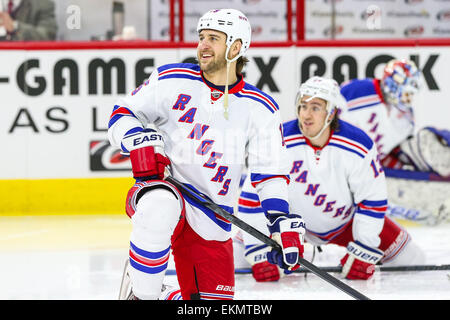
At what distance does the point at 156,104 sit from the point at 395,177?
2920 millimetres

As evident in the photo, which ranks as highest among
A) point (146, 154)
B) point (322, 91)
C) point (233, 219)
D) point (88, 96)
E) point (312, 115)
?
point (88, 96)

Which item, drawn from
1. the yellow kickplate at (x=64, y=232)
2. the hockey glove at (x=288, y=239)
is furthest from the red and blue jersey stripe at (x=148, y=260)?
the yellow kickplate at (x=64, y=232)

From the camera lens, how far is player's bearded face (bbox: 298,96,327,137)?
13.4 feet

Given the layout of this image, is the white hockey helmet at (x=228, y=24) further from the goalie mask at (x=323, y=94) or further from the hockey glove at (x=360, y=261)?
the hockey glove at (x=360, y=261)

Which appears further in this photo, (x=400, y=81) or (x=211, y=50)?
(x=400, y=81)

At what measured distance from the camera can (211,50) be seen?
9.76 ft

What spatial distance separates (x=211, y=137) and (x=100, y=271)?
4.69ft

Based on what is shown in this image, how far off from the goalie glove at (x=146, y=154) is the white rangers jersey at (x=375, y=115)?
2.69 m

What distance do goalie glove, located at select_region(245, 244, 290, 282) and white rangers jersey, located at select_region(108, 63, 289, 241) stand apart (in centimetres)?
98

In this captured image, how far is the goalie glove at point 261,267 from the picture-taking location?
13.1 ft

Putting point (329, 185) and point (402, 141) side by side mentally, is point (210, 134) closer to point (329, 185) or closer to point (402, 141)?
point (329, 185)

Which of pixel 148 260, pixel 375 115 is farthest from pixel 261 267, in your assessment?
pixel 375 115

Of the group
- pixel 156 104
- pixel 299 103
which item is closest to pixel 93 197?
pixel 299 103

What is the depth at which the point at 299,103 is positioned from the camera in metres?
4.14
